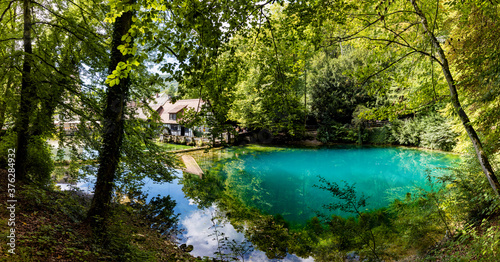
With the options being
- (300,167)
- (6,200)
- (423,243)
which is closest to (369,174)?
(300,167)

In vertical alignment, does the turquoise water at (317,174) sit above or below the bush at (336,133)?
below

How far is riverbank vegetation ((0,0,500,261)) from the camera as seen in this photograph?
9.64 feet

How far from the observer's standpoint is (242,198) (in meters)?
10.6

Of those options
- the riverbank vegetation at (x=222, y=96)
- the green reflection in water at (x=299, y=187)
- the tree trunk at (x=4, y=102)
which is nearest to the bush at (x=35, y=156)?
the riverbank vegetation at (x=222, y=96)

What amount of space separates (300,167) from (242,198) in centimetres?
712

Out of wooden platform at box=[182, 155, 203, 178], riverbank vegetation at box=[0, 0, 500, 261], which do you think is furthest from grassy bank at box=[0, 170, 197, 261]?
wooden platform at box=[182, 155, 203, 178]

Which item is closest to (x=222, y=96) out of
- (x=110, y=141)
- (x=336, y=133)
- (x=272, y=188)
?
(x=110, y=141)

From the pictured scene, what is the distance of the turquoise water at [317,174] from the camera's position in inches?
399

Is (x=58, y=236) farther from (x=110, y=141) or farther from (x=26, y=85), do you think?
(x=26, y=85)

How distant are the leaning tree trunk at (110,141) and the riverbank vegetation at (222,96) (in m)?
0.03

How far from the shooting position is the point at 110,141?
4.82 meters

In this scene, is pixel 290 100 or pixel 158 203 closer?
pixel 290 100

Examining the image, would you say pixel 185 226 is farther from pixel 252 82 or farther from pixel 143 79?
pixel 252 82

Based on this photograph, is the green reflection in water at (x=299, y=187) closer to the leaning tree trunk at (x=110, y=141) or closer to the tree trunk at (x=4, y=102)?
the leaning tree trunk at (x=110, y=141)
